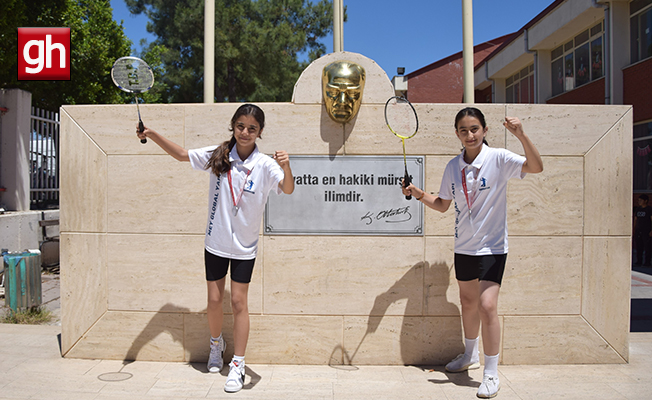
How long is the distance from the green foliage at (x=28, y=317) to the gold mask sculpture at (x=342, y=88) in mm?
4506

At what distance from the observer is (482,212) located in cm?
356

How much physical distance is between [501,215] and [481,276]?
0.47 metres

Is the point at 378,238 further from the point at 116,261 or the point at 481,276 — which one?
the point at 116,261

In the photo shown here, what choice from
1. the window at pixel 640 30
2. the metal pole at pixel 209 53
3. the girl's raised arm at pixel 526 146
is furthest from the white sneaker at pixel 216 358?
the window at pixel 640 30

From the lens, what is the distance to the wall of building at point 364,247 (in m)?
4.16

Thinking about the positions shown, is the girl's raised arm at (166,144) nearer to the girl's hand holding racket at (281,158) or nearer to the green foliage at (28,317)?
the girl's hand holding racket at (281,158)

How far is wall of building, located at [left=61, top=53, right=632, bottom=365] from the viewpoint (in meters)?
4.16

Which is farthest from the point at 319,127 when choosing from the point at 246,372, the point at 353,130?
the point at 246,372

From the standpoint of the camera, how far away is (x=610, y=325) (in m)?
4.21

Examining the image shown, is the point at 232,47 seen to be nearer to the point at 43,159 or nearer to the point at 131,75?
the point at 43,159

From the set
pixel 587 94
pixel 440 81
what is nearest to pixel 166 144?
pixel 587 94

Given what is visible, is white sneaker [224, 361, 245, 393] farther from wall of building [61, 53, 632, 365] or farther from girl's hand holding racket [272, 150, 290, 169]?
girl's hand holding racket [272, 150, 290, 169]

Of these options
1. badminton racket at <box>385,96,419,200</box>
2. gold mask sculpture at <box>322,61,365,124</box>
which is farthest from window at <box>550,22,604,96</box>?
gold mask sculpture at <box>322,61,365,124</box>

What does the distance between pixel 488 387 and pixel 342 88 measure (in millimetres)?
2503
